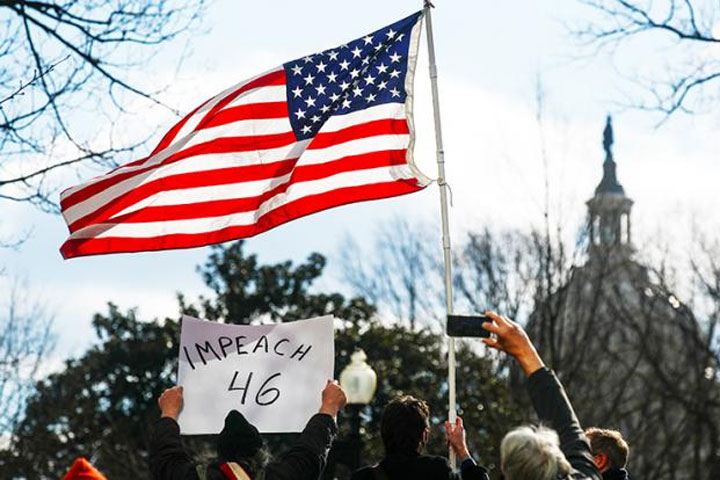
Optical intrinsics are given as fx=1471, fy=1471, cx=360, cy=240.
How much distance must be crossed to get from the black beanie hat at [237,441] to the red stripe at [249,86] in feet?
14.4

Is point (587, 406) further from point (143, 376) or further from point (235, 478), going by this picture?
point (235, 478)

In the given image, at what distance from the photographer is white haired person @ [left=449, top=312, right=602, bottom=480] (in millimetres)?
5445

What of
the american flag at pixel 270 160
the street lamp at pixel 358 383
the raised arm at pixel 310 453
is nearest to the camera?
the raised arm at pixel 310 453

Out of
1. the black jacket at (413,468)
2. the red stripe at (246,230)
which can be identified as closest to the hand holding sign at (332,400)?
the black jacket at (413,468)

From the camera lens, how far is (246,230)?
10.7 meters

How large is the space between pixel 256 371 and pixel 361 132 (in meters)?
2.68

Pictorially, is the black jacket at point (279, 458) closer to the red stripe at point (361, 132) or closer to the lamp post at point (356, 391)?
the red stripe at point (361, 132)

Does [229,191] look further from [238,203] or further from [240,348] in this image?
[240,348]

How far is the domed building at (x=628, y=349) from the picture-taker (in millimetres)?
36250

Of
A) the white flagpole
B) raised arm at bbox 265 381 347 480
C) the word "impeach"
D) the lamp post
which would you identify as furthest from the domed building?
raised arm at bbox 265 381 347 480

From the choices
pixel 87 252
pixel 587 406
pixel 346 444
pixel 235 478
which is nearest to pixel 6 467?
pixel 587 406

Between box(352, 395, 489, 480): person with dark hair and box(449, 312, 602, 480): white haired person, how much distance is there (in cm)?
99

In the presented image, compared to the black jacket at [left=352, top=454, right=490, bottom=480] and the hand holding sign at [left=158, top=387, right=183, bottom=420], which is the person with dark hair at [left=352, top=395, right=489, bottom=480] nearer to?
the black jacket at [left=352, top=454, right=490, bottom=480]

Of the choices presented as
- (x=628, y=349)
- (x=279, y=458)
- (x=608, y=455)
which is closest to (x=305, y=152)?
(x=608, y=455)
